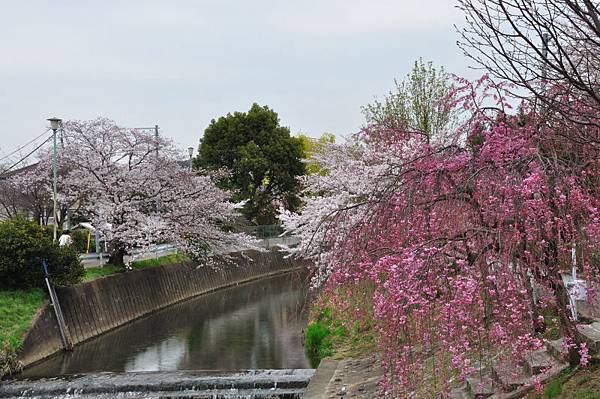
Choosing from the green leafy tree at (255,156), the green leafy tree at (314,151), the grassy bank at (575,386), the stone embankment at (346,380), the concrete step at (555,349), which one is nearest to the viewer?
the grassy bank at (575,386)

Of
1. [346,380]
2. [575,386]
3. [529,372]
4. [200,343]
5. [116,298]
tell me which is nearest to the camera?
[575,386]

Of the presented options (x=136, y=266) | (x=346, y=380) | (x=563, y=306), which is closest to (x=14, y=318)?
(x=136, y=266)

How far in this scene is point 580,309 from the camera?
8.03 metres

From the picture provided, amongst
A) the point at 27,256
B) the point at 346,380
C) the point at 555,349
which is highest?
the point at 27,256

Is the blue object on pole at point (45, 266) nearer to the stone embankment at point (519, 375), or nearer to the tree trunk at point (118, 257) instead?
the tree trunk at point (118, 257)

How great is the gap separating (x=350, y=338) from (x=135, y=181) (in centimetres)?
1176

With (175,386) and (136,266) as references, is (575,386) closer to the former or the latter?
(175,386)

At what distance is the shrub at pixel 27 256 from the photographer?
16422mm

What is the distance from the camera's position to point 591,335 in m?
6.77

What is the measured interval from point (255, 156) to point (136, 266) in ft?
46.6

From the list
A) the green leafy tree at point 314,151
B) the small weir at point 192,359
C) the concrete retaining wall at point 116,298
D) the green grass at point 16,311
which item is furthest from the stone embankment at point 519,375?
the green leafy tree at point 314,151

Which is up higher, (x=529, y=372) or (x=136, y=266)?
(x=136, y=266)

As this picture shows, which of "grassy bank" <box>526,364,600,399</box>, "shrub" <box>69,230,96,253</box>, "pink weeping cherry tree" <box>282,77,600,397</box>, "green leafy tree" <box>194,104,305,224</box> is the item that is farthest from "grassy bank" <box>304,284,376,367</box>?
"green leafy tree" <box>194,104,305,224</box>

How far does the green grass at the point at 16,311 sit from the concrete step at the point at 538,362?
11.9 m
